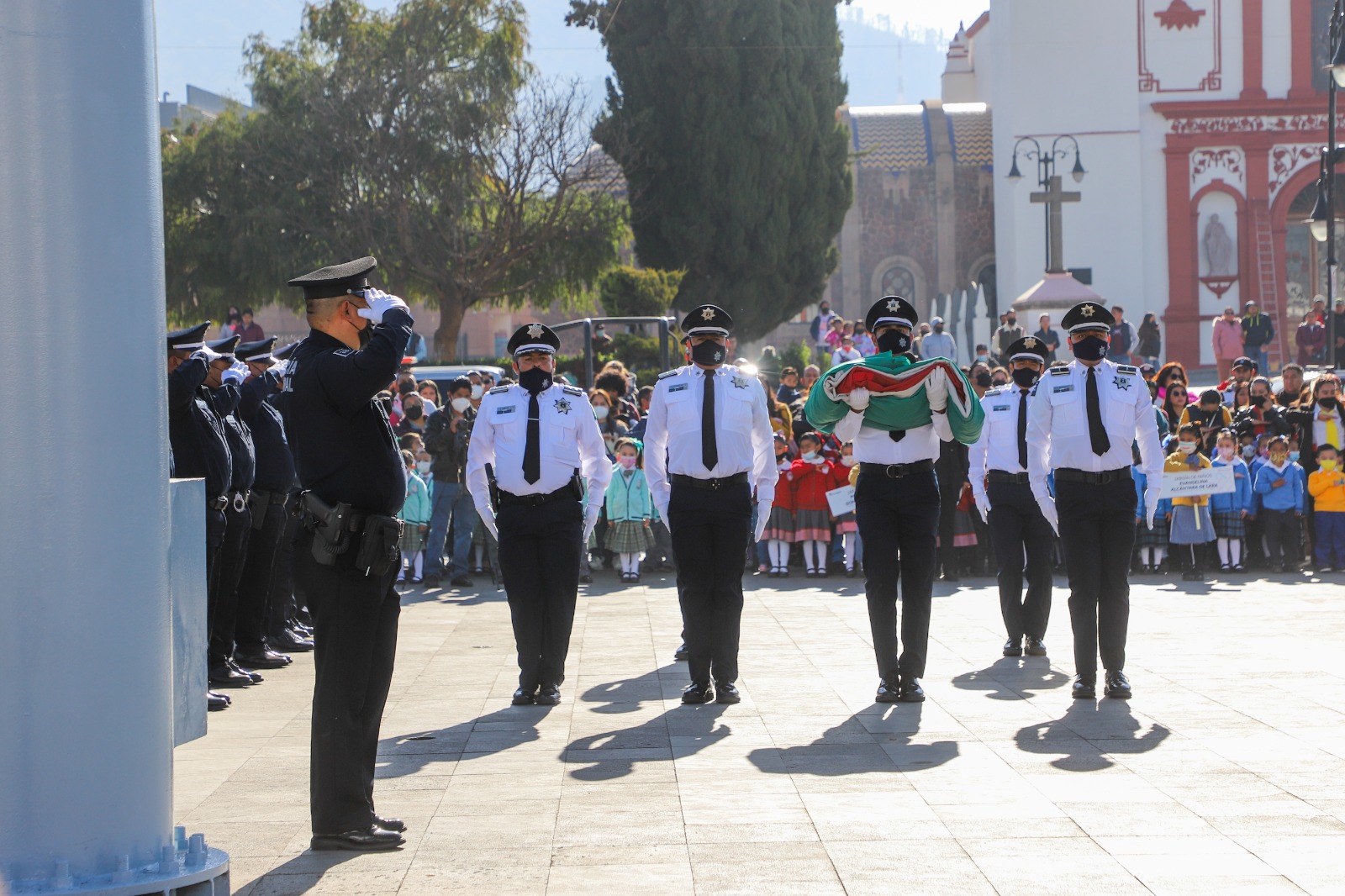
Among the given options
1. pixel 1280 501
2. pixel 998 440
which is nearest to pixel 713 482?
pixel 998 440

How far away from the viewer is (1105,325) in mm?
8914

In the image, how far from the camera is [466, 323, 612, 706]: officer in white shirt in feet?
29.3

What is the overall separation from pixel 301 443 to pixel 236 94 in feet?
134

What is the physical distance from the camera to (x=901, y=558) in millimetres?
8883

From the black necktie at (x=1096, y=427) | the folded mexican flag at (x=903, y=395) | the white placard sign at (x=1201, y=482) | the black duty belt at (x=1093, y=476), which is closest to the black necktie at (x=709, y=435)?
the folded mexican flag at (x=903, y=395)

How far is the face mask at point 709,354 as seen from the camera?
9.00m

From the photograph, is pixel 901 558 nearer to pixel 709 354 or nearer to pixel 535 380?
pixel 709 354

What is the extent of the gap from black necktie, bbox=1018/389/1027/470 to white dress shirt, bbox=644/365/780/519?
7.08 ft

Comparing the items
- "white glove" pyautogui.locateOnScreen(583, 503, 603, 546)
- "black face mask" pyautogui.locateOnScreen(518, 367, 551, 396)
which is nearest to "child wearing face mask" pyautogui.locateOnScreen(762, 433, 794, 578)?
"white glove" pyautogui.locateOnScreen(583, 503, 603, 546)

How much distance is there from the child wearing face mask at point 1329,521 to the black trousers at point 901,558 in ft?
27.4

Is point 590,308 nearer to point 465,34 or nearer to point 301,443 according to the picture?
point 465,34

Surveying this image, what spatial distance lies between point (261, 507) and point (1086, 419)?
5.44 meters

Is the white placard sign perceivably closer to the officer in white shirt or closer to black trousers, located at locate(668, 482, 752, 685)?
black trousers, located at locate(668, 482, 752, 685)

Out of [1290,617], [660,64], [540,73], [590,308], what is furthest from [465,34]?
[1290,617]
